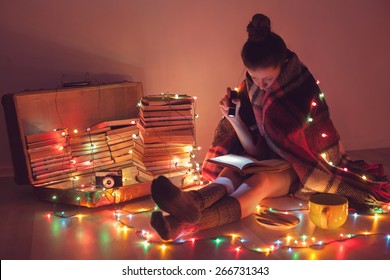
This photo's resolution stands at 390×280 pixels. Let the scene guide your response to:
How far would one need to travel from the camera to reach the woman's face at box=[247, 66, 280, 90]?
81.7 inches

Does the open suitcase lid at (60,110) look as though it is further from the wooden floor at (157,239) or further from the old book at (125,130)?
the wooden floor at (157,239)

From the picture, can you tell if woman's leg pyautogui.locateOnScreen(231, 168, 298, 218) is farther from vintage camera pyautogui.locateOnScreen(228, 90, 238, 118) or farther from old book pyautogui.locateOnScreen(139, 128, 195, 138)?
old book pyautogui.locateOnScreen(139, 128, 195, 138)

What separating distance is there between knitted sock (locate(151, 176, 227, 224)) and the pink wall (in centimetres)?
112

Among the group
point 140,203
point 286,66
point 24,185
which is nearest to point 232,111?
point 286,66

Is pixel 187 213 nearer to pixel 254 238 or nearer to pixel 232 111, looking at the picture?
pixel 254 238

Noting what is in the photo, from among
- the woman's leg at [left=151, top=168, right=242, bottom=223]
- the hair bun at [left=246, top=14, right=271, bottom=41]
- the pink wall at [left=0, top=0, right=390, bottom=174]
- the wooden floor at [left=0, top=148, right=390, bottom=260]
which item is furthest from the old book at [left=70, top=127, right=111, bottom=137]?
the hair bun at [left=246, top=14, right=271, bottom=41]

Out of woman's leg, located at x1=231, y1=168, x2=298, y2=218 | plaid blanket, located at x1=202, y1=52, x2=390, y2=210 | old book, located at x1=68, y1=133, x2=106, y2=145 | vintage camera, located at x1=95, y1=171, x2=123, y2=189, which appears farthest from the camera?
old book, located at x1=68, y1=133, x2=106, y2=145

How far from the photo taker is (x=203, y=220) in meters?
1.87

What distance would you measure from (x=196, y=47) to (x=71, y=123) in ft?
2.67

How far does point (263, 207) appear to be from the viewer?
2176 mm

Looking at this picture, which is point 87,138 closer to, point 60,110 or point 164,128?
point 60,110

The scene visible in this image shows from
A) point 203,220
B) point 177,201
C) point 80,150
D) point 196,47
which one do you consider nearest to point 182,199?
point 177,201

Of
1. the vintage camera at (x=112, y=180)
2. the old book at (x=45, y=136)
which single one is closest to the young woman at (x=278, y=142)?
the vintage camera at (x=112, y=180)

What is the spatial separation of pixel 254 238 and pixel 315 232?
0.25 m
